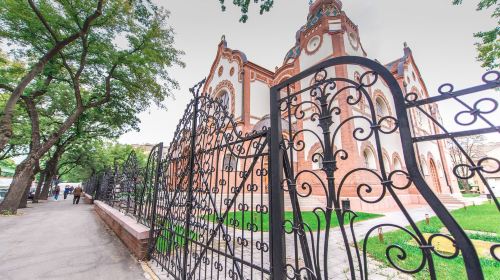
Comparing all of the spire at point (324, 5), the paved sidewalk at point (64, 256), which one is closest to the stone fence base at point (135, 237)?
the paved sidewalk at point (64, 256)

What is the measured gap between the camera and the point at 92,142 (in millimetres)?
22547

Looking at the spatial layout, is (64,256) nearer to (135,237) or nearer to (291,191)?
(135,237)

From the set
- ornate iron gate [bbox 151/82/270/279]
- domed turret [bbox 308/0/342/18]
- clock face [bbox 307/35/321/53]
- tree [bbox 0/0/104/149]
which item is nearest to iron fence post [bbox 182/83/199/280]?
ornate iron gate [bbox 151/82/270/279]

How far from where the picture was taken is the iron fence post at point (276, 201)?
1.90 m

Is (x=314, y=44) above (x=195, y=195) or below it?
above

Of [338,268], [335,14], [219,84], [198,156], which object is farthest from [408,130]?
[219,84]

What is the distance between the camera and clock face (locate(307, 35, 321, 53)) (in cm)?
1320

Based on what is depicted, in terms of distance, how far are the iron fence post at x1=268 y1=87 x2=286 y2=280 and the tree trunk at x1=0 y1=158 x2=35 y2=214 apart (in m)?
13.5

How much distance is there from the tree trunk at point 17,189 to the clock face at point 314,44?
16.5 m

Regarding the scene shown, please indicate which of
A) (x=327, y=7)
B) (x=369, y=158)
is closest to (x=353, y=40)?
(x=327, y=7)

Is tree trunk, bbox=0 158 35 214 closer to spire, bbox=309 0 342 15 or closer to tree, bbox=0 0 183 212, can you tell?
tree, bbox=0 0 183 212

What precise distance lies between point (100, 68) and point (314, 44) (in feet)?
43.7

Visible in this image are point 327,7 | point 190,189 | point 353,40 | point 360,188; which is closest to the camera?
point 360,188

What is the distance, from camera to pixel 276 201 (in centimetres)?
199
